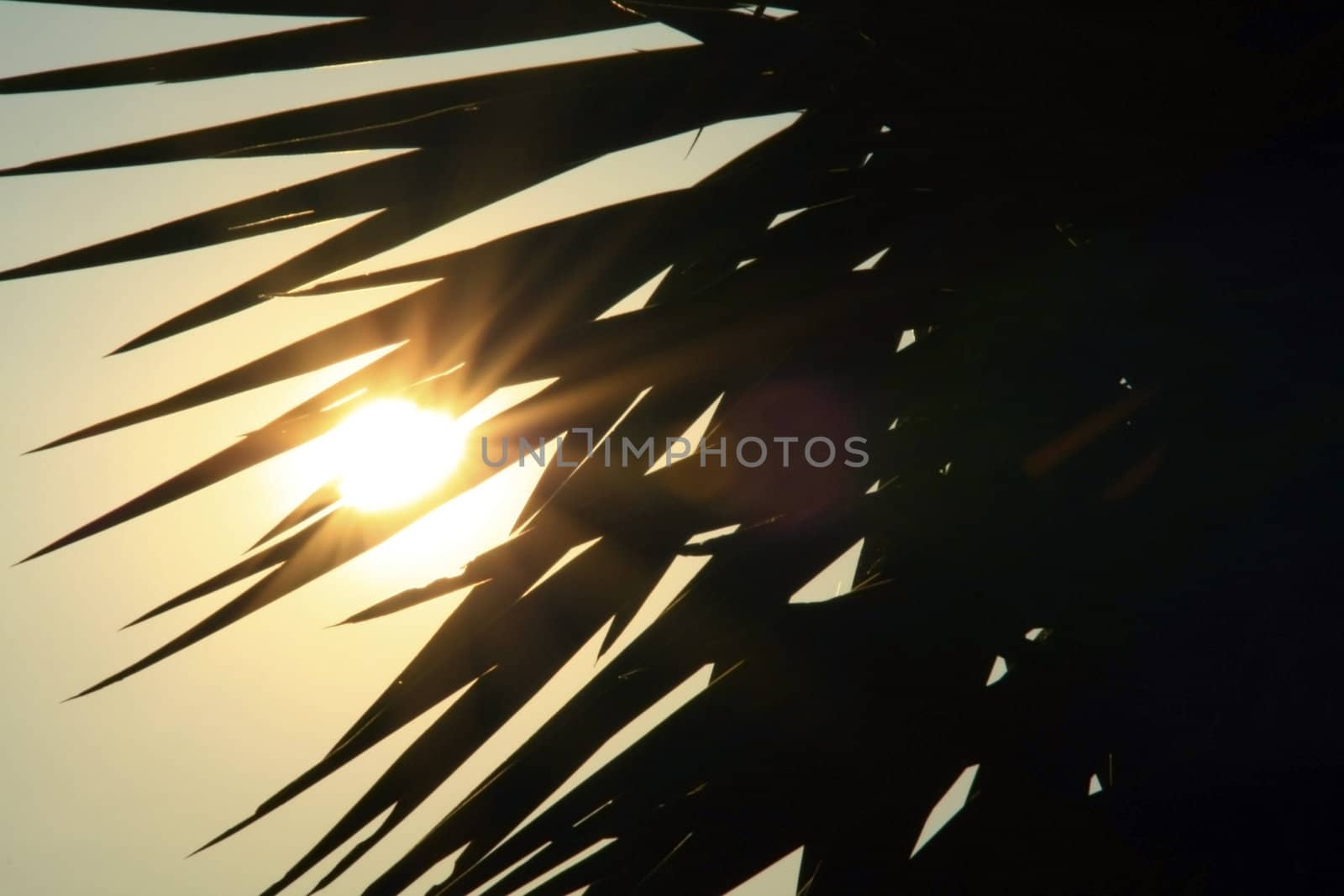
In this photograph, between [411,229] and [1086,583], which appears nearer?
[1086,583]

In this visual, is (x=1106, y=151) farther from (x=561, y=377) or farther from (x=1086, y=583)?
(x=561, y=377)

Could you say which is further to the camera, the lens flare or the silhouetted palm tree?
the lens flare

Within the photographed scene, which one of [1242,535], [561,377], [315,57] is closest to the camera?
[1242,535]

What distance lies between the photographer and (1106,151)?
2.33ft

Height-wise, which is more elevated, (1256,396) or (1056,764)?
(1256,396)

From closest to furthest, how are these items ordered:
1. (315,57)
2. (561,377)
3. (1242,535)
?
(1242,535), (561,377), (315,57)

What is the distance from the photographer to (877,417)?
883mm

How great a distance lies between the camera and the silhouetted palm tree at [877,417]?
0.66m

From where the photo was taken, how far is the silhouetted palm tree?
66 centimetres

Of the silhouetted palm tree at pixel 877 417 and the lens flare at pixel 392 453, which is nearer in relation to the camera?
the silhouetted palm tree at pixel 877 417

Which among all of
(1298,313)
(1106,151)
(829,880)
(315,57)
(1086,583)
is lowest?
(829,880)

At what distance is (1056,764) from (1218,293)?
35 centimetres

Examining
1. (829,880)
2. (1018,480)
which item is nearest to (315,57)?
(1018,480)

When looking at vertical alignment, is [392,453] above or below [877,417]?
above
